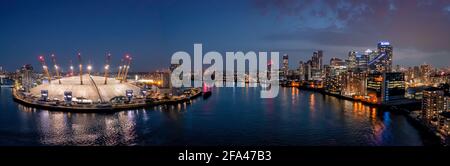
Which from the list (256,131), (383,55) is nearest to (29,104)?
(256,131)

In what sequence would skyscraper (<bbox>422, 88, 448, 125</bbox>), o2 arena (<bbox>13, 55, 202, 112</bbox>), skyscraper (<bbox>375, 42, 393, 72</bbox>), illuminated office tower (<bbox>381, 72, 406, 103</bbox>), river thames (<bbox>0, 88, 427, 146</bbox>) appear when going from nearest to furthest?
river thames (<bbox>0, 88, 427, 146</bbox>), skyscraper (<bbox>422, 88, 448, 125</bbox>), o2 arena (<bbox>13, 55, 202, 112</bbox>), illuminated office tower (<bbox>381, 72, 406, 103</bbox>), skyscraper (<bbox>375, 42, 393, 72</bbox>)

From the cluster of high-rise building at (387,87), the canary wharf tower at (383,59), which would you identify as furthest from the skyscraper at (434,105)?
the canary wharf tower at (383,59)

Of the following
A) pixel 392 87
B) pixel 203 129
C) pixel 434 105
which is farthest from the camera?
pixel 392 87

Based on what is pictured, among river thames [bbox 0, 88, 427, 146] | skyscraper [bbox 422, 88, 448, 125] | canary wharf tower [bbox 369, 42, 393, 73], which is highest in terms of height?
canary wharf tower [bbox 369, 42, 393, 73]

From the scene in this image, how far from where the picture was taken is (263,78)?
37.5 m

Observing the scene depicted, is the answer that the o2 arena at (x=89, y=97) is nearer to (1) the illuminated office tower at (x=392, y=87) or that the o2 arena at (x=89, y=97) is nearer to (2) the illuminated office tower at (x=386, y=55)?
(1) the illuminated office tower at (x=392, y=87)

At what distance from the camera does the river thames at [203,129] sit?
627cm

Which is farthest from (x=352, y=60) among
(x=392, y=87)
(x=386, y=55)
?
(x=392, y=87)

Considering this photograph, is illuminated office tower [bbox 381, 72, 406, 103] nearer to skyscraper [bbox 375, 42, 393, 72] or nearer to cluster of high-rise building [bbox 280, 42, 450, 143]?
cluster of high-rise building [bbox 280, 42, 450, 143]

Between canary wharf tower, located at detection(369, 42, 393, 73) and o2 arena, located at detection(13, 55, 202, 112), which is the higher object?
canary wharf tower, located at detection(369, 42, 393, 73)

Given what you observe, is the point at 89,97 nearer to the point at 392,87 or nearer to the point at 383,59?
the point at 392,87

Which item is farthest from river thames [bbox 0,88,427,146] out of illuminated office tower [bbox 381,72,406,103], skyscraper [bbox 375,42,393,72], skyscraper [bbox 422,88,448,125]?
skyscraper [bbox 375,42,393,72]

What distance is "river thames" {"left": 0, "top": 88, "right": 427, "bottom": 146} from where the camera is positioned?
627 cm

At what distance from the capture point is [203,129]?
7418 millimetres
